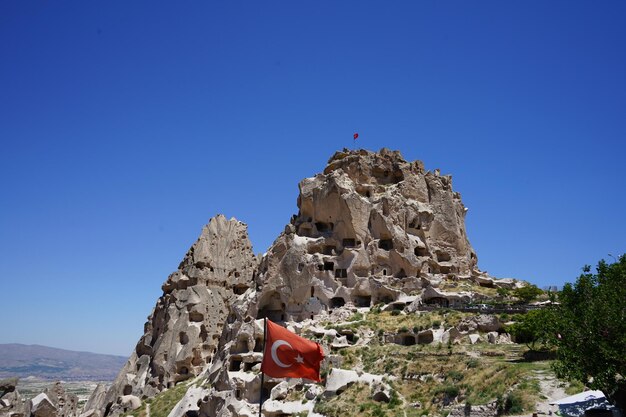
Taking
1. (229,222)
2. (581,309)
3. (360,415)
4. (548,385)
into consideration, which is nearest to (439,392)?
(360,415)

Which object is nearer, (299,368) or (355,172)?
(299,368)

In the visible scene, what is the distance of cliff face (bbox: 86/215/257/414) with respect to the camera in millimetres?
74688

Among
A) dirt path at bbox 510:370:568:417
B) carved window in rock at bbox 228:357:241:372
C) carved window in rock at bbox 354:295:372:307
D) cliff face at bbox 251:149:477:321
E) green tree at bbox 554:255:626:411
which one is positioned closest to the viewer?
green tree at bbox 554:255:626:411

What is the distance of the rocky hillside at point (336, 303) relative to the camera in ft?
163

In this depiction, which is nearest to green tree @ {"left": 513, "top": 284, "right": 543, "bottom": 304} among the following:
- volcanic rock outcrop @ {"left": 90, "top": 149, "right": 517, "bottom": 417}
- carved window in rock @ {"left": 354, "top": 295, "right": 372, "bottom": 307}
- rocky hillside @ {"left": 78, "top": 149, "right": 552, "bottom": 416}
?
rocky hillside @ {"left": 78, "top": 149, "right": 552, "bottom": 416}

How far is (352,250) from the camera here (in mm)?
70125

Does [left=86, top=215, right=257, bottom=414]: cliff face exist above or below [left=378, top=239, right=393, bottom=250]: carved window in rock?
below

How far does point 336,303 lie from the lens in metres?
68.4

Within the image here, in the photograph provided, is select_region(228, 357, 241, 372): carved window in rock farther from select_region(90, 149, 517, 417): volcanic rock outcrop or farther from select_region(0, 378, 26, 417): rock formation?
select_region(0, 378, 26, 417): rock formation

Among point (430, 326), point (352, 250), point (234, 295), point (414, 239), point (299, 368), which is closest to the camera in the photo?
point (299, 368)

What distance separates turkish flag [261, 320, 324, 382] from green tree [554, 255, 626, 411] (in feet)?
42.2

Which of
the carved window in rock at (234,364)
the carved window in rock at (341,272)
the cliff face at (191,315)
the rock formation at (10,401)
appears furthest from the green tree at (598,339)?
the rock formation at (10,401)

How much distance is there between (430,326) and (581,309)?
82.1ft

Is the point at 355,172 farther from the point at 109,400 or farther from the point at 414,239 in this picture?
the point at 109,400
